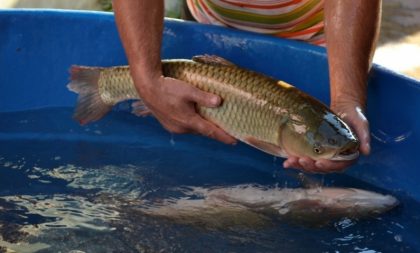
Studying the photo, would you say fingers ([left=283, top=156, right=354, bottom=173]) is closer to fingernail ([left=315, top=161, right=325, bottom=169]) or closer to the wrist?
fingernail ([left=315, top=161, right=325, bottom=169])

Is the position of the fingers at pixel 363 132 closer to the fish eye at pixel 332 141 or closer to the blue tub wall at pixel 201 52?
the fish eye at pixel 332 141

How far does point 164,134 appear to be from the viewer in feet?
8.08

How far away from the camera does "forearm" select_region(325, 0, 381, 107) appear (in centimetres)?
191

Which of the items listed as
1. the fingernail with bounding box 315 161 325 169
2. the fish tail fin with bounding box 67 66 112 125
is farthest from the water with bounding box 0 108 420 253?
the fingernail with bounding box 315 161 325 169

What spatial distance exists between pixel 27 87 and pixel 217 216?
0.87m

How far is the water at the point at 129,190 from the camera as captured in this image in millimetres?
1979

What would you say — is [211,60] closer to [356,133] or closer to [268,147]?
[268,147]

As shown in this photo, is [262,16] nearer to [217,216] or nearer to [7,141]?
[217,216]

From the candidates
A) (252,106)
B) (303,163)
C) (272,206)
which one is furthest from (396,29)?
(303,163)

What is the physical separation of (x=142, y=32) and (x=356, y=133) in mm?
551

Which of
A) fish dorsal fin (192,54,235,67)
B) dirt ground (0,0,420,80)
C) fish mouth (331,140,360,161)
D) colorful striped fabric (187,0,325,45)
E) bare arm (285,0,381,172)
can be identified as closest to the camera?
fish mouth (331,140,360,161)

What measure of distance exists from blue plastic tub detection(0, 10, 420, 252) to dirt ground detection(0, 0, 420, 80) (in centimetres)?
112

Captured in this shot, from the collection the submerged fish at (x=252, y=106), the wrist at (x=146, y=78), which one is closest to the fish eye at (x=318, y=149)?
the submerged fish at (x=252, y=106)

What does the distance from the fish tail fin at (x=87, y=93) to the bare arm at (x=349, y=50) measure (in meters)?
0.62
